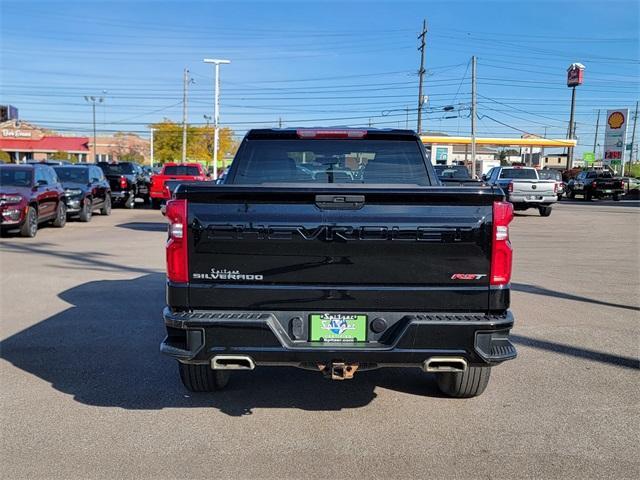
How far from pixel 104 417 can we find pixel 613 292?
774 centimetres

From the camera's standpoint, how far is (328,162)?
17.0 ft

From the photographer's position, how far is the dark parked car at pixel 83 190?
1897cm

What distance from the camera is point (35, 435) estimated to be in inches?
159

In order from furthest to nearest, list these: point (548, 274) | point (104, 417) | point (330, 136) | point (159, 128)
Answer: point (159, 128) → point (548, 274) → point (330, 136) → point (104, 417)

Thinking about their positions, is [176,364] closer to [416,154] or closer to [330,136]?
[330,136]

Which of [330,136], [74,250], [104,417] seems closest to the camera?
[104,417]

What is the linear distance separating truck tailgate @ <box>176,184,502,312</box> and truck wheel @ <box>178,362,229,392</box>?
100 centimetres

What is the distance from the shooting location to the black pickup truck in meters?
3.70

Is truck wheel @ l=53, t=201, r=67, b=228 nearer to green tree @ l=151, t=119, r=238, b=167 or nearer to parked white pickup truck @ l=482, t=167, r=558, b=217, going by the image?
parked white pickup truck @ l=482, t=167, r=558, b=217

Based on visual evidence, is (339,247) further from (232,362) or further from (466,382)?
(466,382)

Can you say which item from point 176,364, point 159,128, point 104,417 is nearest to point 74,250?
point 176,364

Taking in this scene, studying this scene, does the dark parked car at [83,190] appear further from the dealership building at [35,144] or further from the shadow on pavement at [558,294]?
the dealership building at [35,144]

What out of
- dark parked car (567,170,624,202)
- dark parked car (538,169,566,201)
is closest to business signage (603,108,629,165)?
dark parked car (567,170,624,202)

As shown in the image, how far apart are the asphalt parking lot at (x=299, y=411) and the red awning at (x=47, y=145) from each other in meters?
85.3
